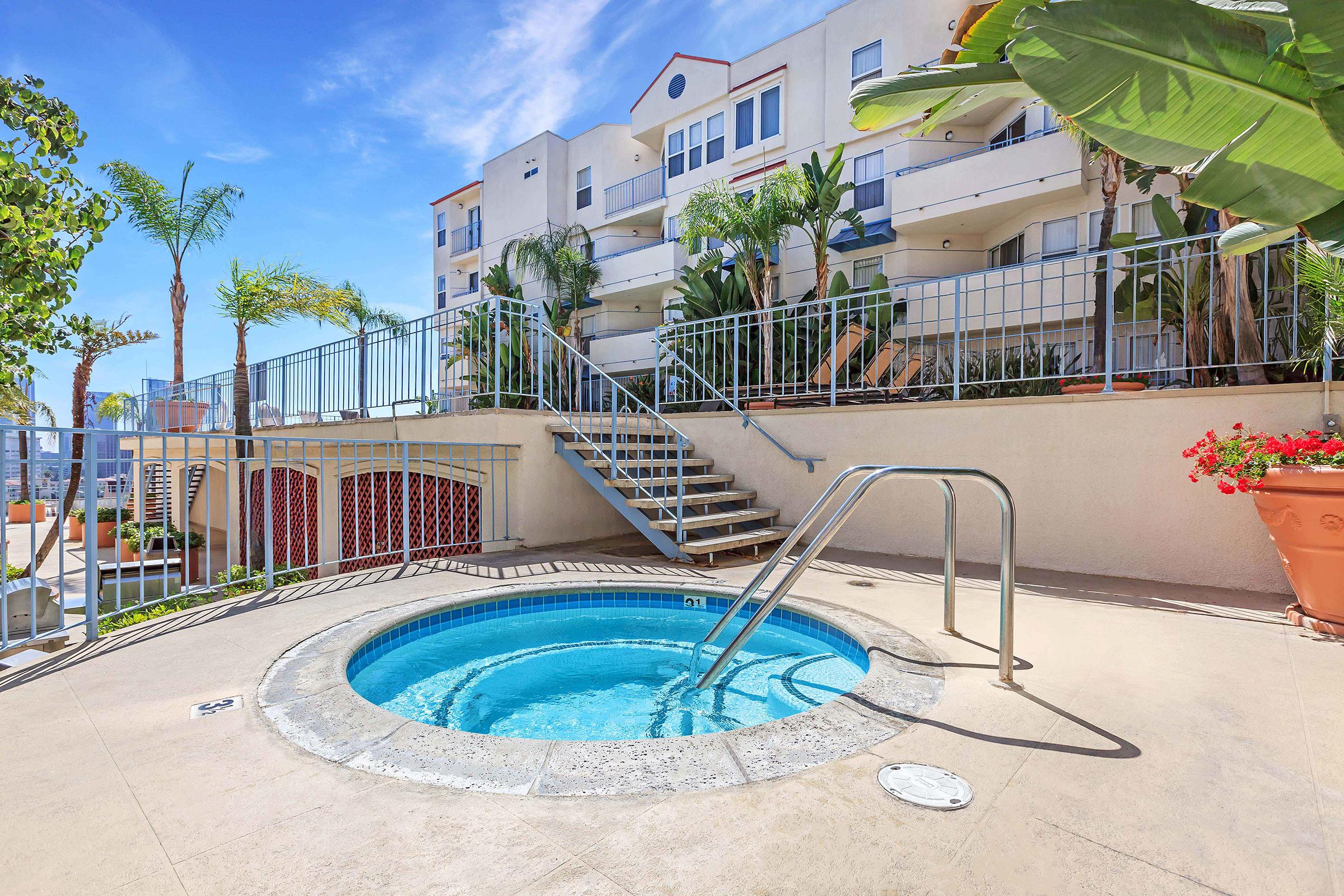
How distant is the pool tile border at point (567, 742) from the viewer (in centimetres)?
200

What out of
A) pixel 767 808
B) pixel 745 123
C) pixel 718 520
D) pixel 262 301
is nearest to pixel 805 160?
pixel 745 123

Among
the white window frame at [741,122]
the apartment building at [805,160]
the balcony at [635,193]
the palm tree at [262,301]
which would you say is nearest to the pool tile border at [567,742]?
the apartment building at [805,160]

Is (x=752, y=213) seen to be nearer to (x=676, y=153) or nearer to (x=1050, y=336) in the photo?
(x=1050, y=336)

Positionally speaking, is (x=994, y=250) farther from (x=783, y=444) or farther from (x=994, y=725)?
(x=994, y=725)

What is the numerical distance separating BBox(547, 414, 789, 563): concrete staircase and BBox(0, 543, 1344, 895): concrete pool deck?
322cm

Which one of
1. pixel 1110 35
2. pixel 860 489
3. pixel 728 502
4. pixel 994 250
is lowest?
pixel 728 502

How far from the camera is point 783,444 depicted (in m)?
7.40

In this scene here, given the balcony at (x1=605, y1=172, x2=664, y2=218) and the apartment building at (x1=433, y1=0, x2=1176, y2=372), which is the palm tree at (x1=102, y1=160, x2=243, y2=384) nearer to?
the apartment building at (x1=433, y1=0, x2=1176, y2=372)

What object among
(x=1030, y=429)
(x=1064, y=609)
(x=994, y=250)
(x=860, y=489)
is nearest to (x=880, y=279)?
(x=994, y=250)

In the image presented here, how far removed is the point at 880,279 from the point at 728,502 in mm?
7406

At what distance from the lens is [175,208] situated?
13.9 metres

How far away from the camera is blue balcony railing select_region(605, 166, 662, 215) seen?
2075cm

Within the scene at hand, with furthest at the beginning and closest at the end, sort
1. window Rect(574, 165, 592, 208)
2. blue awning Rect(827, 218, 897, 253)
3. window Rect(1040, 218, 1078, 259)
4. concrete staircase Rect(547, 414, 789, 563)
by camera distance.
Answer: window Rect(574, 165, 592, 208) → blue awning Rect(827, 218, 897, 253) → window Rect(1040, 218, 1078, 259) → concrete staircase Rect(547, 414, 789, 563)

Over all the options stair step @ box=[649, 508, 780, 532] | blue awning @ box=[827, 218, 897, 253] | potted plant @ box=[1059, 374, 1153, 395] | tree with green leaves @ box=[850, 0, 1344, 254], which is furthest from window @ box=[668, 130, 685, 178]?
tree with green leaves @ box=[850, 0, 1344, 254]
